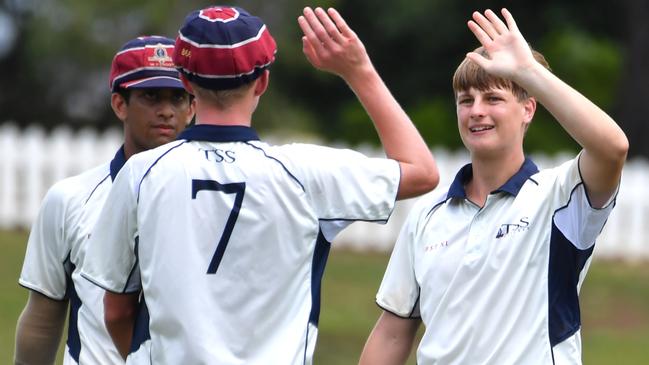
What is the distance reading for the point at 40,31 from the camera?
2508 cm

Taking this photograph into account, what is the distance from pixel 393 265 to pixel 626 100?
1716 centimetres

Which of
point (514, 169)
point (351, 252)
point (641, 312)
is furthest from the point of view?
point (351, 252)

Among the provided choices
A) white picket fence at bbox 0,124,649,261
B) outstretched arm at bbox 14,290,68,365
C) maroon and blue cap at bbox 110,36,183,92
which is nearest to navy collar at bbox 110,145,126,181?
maroon and blue cap at bbox 110,36,183,92

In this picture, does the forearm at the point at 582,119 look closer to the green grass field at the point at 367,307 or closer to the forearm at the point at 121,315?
the forearm at the point at 121,315

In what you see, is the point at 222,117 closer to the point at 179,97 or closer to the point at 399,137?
the point at 399,137

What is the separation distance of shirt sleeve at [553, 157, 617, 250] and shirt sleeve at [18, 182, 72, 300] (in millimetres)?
1832

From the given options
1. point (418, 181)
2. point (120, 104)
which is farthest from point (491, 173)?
point (120, 104)

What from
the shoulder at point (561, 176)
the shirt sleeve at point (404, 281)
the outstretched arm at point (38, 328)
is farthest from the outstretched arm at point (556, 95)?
the outstretched arm at point (38, 328)

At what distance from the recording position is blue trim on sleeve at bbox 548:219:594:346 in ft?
15.1

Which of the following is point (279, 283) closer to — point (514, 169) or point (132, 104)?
point (514, 169)

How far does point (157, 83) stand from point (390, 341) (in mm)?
1288

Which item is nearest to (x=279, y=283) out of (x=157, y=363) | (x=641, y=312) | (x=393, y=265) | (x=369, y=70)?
(x=157, y=363)

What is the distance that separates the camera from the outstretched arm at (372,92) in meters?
4.17

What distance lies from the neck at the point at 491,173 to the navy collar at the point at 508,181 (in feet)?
0.08
